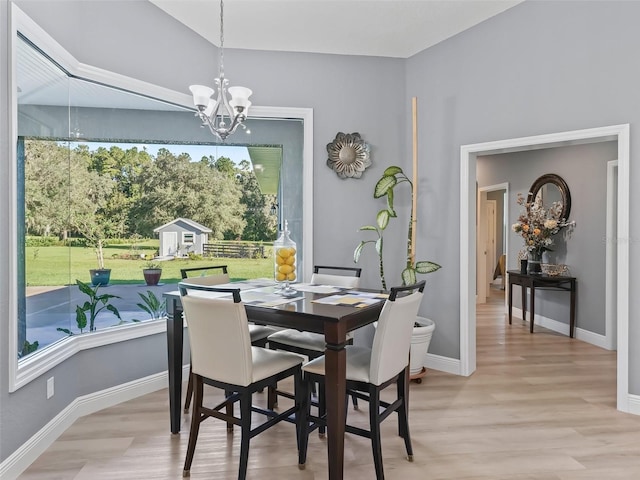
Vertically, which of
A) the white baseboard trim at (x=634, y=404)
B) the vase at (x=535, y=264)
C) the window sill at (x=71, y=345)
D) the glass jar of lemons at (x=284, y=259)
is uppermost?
the glass jar of lemons at (x=284, y=259)

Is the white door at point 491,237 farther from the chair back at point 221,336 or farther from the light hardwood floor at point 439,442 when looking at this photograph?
the chair back at point 221,336

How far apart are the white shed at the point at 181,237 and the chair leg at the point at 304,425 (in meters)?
2.04

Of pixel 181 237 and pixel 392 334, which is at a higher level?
pixel 181 237

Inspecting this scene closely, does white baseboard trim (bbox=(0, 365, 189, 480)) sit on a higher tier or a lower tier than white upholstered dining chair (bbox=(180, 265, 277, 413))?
lower

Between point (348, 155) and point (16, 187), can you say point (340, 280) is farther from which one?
point (16, 187)

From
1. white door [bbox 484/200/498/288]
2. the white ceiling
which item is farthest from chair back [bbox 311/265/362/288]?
white door [bbox 484/200/498/288]

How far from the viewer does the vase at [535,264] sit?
18.7 feet

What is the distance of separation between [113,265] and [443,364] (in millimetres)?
3030

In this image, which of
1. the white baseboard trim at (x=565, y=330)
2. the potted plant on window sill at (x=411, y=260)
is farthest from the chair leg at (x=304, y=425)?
the white baseboard trim at (x=565, y=330)

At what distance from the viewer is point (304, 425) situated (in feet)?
7.84

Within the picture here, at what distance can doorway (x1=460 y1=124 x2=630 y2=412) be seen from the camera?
10.2 ft

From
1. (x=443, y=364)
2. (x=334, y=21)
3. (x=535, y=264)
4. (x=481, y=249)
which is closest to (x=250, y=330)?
(x=443, y=364)

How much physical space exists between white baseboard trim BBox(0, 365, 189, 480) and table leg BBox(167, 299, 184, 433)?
70 centimetres

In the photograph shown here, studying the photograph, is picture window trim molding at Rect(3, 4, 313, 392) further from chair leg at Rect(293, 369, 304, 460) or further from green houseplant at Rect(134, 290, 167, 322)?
chair leg at Rect(293, 369, 304, 460)
